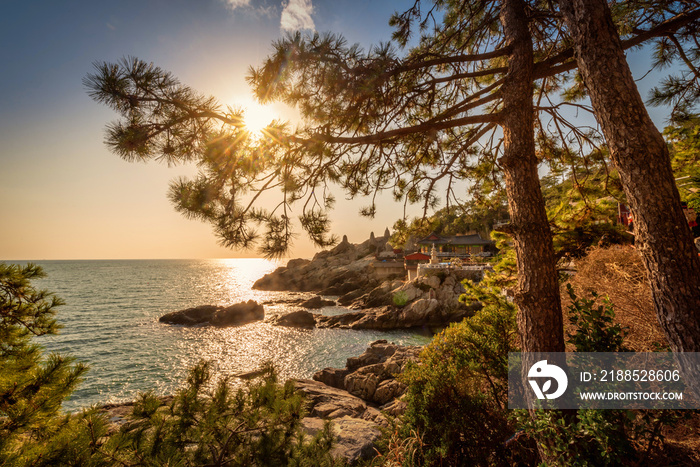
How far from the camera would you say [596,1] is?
242 cm

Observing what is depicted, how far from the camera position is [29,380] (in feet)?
7.08

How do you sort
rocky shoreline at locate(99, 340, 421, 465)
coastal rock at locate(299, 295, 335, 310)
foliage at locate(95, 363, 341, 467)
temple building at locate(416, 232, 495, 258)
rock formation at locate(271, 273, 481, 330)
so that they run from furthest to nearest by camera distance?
A: temple building at locate(416, 232, 495, 258) < coastal rock at locate(299, 295, 335, 310) < rock formation at locate(271, 273, 481, 330) < rocky shoreline at locate(99, 340, 421, 465) < foliage at locate(95, 363, 341, 467)

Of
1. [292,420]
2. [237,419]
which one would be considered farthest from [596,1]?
[237,419]

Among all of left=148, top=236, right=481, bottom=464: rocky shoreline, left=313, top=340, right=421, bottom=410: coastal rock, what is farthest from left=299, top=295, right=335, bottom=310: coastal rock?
left=313, top=340, right=421, bottom=410: coastal rock

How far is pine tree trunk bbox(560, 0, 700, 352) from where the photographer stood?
1.96m

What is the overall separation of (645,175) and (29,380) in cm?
537

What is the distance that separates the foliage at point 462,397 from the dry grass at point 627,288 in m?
1.18

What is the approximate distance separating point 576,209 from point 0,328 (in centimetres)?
747

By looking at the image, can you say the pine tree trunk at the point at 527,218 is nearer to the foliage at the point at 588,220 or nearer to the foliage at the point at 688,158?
Answer: the foliage at the point at 588,220

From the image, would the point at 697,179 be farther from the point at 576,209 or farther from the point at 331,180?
the point at 331,180

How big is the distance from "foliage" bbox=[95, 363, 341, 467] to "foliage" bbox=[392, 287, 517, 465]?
1173 mm

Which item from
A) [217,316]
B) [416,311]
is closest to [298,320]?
[217,316]

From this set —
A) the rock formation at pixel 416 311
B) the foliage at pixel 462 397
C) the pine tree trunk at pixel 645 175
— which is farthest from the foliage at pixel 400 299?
the pine tree trunk at pixel 645 175

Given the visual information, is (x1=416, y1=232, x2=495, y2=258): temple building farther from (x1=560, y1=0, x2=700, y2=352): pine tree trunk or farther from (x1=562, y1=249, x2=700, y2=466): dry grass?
(x1=560, y1=0, x2=700, y2=352): pine tree trunk
